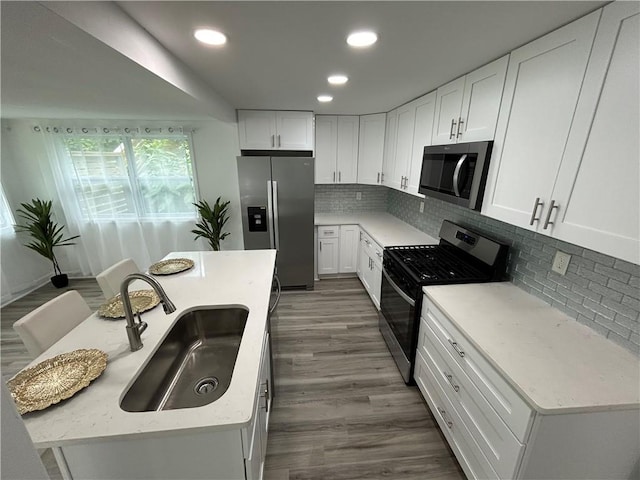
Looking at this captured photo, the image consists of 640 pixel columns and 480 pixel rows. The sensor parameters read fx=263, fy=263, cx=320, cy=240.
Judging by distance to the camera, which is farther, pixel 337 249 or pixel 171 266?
pixel 337 249

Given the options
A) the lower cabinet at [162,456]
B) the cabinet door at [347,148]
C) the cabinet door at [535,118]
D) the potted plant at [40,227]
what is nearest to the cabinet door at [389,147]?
the cabinet door at [347,148]

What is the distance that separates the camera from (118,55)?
3.52ft

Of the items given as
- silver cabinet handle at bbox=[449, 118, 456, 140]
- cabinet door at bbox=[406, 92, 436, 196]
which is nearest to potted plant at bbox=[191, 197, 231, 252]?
cabinet door at bbox=[406, 92, 436, 196]

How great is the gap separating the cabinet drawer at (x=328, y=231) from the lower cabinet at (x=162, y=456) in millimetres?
2739

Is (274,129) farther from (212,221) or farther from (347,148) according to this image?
(212,221)

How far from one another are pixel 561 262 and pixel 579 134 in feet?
2.34

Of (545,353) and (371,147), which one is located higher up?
Answer: (371,147)

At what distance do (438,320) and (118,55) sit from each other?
2056 millimetres

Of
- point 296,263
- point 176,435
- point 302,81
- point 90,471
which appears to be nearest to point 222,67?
point 302,81

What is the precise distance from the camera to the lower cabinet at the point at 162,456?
81cm

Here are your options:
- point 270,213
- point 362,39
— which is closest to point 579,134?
point 362,39

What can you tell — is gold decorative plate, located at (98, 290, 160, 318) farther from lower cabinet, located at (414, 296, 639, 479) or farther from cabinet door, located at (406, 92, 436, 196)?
cabinet door, located at (406, 92, 436, 196)

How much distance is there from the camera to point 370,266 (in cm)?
314

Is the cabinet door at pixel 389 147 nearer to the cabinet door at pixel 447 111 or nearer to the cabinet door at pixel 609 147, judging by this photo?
the cabinet door at pixel 447 111
